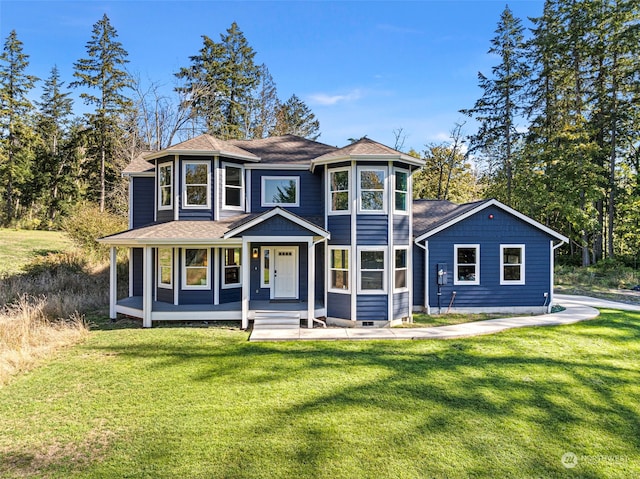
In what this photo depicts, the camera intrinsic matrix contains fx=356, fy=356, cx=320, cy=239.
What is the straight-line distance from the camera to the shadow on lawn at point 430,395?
472 cm

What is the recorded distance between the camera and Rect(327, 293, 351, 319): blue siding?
11.5 metres

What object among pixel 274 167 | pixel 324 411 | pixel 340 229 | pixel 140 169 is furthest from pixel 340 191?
pixel 140 169

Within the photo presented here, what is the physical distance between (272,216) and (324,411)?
661 centimetres

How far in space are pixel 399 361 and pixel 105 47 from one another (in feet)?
110

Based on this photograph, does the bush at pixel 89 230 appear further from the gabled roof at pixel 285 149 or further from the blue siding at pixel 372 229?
the blue siding at pixel 372 229

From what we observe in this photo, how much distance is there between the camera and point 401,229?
39.3ft

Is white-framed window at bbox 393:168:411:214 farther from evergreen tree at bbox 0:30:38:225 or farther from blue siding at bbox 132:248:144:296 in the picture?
evergreen tree at bbox 0:30:38:225

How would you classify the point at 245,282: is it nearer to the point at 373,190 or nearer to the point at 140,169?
the point at 373,190

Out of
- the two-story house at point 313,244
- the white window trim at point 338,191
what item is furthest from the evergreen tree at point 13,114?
the white window trim at point 338,191

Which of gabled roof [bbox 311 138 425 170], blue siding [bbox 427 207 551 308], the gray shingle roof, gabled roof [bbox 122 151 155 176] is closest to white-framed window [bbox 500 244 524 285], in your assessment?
blue siding [bbox 427 207 551 308]

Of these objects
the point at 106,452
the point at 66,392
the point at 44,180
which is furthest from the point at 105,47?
the point at 106,452

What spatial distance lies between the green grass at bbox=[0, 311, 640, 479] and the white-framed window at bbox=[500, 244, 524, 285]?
13.2ft

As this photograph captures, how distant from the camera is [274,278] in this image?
12977mm

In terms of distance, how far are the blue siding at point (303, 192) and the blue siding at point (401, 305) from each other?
4220mm
